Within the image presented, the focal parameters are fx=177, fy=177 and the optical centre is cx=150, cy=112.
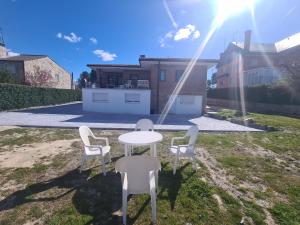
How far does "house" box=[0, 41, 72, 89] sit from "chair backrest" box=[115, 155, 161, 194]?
27061mm

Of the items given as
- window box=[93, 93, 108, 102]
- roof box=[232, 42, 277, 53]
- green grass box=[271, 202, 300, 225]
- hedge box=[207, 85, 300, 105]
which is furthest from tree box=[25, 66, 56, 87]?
roof box=[232, 42, 277, 53]

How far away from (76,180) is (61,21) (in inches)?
817

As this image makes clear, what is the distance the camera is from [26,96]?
18.4m

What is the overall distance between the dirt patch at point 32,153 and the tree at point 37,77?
24690 mm

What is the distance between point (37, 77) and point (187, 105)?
78.1ft

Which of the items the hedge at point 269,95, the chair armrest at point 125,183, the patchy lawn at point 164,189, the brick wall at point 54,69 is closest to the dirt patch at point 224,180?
the patchy lawn at point 164,189

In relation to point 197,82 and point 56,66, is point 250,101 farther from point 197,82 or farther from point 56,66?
point 56,66

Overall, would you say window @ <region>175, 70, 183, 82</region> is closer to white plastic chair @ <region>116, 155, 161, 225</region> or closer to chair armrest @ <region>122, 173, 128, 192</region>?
white plastic chair @ <region>116, 155, 161, 225</region>

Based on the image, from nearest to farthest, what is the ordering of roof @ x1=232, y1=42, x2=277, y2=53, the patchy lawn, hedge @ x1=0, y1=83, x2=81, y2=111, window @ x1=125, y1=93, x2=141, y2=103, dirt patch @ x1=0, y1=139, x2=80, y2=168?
1. the patchy lawn
2. dirt patch @ x1=0, y1=139, x2=80, y2=168
3. hedge @ x1=0, y1=83, x2=81, y2=111
4. window @ x1=125, y1=93, x2=141, y2=103
5. roof @ x1=232, y1=42, x2=277, y2=53

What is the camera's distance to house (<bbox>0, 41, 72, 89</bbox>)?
85.0 feet

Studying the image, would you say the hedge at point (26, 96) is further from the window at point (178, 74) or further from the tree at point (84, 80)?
the window at point (178, 74)

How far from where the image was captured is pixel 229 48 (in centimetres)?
3497

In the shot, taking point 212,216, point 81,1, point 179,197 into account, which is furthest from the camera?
point 81,1

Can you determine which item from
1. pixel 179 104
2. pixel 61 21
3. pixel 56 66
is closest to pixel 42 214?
pixel 179 104
